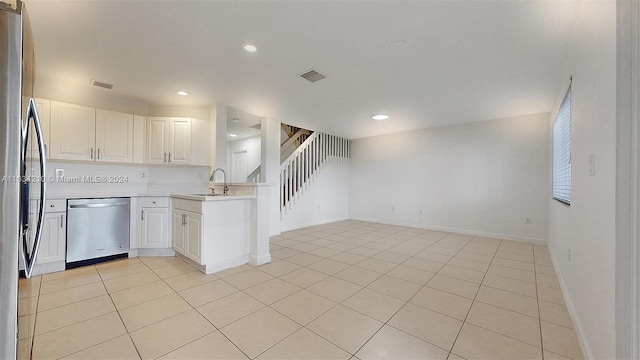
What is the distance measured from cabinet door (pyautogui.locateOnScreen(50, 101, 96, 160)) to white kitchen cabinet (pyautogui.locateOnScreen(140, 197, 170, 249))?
0.98 meters

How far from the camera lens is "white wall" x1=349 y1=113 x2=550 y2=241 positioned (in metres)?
4.44

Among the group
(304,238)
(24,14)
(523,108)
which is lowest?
(304,238)

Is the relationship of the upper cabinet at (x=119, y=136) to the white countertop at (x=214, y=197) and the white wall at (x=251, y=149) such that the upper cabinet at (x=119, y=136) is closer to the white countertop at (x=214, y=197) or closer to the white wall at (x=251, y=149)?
the white countertop at (x=214, y=197)

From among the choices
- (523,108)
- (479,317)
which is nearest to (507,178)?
(523,108)

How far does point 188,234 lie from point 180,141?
1715mm

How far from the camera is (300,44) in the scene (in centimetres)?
234

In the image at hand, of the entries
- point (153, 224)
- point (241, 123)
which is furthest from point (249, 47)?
point (241, 123)

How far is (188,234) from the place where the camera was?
3096 millimetres

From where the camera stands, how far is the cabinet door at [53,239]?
9.14 ft

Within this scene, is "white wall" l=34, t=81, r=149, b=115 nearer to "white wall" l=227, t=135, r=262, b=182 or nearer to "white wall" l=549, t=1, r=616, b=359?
"white wall" l=227, t=135, r=262, b=182

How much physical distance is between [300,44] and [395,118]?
3108 millimetres

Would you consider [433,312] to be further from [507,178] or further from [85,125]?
[85,125]

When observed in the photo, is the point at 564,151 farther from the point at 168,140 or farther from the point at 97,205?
the point at 97,205

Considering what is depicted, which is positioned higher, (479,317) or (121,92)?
(121,92)
